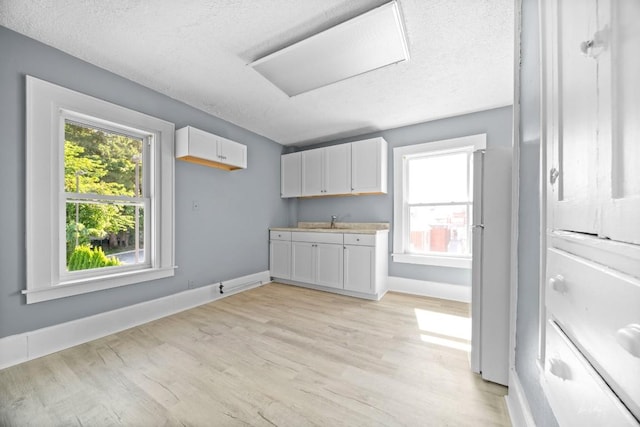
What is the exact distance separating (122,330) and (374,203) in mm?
3339

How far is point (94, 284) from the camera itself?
212 centimetres

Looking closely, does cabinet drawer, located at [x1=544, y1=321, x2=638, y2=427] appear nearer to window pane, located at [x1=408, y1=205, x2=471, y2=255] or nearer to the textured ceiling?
the textured ceiling

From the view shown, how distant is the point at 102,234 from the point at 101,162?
26.9 inches

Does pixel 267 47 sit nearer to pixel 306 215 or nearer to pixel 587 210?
pixel 587 210

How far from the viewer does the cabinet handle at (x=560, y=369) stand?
0.64 metres

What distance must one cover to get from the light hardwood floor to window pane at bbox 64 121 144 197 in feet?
4.49

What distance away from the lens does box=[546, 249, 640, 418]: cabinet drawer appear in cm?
41

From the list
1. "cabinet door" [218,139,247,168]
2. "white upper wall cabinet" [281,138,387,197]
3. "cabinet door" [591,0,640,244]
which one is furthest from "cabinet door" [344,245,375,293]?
"cabinet door" [591,0,640,244]

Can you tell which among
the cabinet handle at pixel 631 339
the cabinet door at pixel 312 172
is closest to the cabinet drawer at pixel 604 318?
the cabinet handle at pixel 631 339

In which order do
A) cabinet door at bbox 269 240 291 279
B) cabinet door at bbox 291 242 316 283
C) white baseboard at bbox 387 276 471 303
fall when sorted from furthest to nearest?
1. cabinet door at bbox 269 240 291 279
2. cabinet door at bbox 291 242 316 283
3. white baseboard at bbox 387 276 471 303

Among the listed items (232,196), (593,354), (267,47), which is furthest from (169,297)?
(593,354)

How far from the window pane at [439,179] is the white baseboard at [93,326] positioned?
3064 millimetres

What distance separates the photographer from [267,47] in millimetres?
1938

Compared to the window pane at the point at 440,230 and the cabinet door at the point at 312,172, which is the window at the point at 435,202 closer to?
the window pane at the point at 440,230
